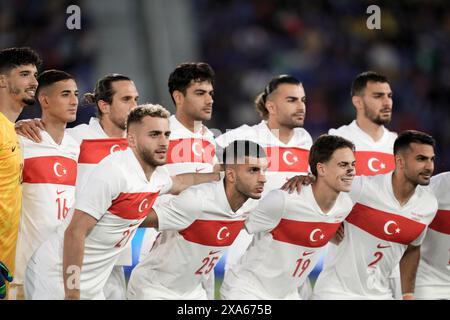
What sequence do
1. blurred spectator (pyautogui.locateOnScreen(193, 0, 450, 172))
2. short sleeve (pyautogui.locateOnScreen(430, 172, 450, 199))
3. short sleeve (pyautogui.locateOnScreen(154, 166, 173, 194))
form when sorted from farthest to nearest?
blurred spectator (pyautogui.locateOnScreen(193, 0, 450, 172)), short sleeve (pyautogui.locateOnScreen(430, 172, 450, 199)), short sleeve (pyautogui.locateOnScreen(154, 166, 173, 194))

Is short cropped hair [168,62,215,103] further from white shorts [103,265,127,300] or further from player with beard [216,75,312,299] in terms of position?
white shorts [103,265,127,300]

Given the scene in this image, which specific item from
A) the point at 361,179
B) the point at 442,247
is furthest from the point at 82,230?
the point at 442,247

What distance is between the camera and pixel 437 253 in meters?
7.48

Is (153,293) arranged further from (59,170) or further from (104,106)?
(104,106)

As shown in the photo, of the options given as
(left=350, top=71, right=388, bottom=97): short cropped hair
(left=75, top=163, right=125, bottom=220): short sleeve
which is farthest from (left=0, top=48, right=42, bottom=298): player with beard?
(left=350, top=71, right=388, bottom=97): short cropped hair

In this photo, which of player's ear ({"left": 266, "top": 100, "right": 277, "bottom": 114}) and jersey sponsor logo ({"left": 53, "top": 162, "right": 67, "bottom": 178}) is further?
player's ear ({"left": 266, "top": 100, "right": 277, "bottom": 114})

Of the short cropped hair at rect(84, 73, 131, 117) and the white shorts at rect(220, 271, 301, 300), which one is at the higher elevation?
the short cropped hair at rect(84, 73, 131, 117)

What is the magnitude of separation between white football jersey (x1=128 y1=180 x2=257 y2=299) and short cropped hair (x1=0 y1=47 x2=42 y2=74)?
52.0 inches

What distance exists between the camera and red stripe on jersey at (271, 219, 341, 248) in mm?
6797

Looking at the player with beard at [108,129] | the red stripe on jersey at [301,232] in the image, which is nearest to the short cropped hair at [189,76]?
the player with beard at [108,129]

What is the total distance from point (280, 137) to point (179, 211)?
143cm

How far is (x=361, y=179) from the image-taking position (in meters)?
7.18

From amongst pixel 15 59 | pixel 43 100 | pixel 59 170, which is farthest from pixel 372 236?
pixel 15 59
